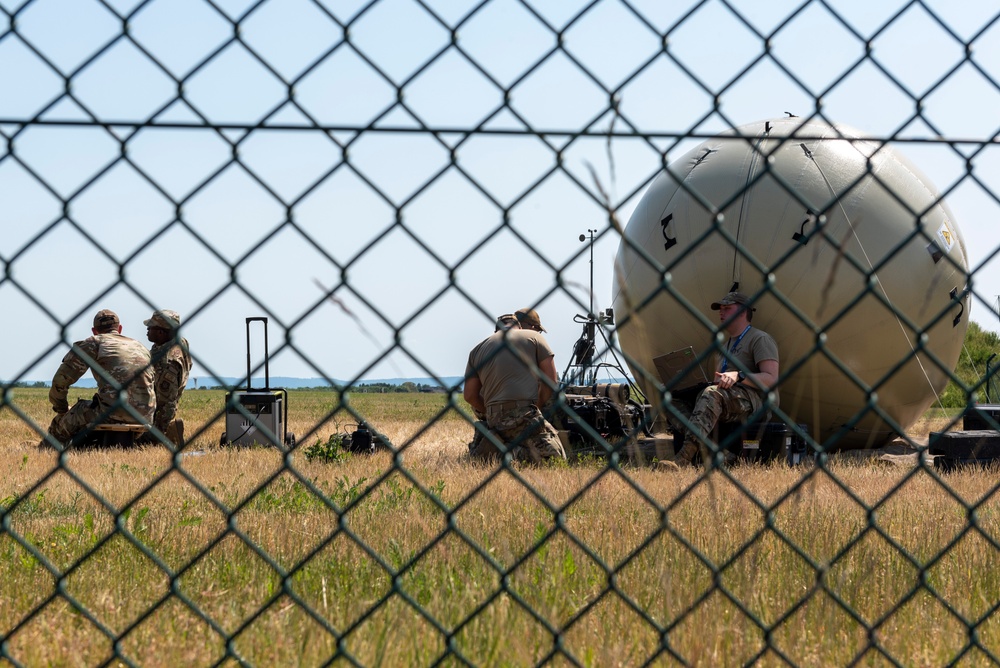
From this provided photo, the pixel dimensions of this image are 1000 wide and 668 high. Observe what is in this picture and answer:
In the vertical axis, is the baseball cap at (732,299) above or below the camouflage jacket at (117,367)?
above

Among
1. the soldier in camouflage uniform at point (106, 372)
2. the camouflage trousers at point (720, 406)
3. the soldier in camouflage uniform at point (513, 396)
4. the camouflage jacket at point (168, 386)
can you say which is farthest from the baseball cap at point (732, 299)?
the camouflage jacket at point (168, 386)

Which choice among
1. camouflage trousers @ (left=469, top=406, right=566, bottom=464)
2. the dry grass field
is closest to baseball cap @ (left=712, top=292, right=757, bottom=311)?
camouflage trousers @ (left=469, top=406, right=566, bottom=464)

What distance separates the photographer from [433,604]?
279 cm

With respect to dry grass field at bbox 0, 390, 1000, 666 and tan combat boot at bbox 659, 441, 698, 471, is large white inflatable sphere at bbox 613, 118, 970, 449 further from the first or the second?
dry grass field at bbox 0, 390, 1000, 666

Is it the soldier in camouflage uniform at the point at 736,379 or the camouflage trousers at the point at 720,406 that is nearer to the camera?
the soldier in camouflage uniform at the point at 736,379

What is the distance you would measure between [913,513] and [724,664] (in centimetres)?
278

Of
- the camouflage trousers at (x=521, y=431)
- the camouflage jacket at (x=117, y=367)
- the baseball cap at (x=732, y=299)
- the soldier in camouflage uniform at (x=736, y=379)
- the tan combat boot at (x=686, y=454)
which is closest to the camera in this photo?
the baseball cap at (x=732, y=299)

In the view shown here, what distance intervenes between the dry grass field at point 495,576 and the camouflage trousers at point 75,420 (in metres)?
4.95

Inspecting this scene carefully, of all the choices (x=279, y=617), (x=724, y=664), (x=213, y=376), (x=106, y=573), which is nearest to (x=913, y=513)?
(x=724, y=664)

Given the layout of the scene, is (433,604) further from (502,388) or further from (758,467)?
(502,388)

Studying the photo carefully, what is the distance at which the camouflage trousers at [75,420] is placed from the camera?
1035 centimetres

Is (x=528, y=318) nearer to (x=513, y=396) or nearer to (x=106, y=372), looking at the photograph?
(x=513, y=396)

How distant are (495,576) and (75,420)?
852cm

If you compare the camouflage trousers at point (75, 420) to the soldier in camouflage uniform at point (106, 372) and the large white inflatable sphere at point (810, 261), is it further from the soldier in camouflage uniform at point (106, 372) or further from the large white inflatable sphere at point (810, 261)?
the large white inflatable sphere at point (810, 261)
